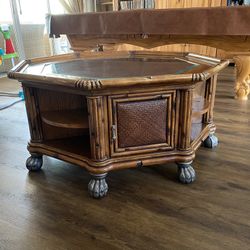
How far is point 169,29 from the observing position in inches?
79.3

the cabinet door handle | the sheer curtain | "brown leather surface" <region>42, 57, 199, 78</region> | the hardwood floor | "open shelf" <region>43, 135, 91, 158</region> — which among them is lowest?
the hardwood floor

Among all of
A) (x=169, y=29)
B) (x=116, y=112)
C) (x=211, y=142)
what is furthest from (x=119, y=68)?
(x=169, y=29)

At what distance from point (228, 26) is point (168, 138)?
1103mm

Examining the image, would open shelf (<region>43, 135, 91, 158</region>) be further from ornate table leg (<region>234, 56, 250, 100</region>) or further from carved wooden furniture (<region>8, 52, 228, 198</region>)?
ornate table leg (<region>234, 56, 250, 100</region>)

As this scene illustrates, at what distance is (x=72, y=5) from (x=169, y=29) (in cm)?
315

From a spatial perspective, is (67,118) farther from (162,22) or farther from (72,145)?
(162,22)

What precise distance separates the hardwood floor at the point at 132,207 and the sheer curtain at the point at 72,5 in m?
3.70

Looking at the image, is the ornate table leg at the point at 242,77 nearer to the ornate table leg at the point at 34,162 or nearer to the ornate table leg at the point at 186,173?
the ornate table leg at the point at 186,173

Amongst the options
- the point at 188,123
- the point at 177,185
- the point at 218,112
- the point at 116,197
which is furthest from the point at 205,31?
the point at 116,197

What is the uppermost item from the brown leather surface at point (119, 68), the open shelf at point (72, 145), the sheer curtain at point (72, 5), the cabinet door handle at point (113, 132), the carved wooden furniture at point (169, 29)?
the sheer curtain at point (72, 5)

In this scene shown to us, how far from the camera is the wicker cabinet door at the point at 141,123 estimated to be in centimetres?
110

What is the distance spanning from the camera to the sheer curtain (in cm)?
455

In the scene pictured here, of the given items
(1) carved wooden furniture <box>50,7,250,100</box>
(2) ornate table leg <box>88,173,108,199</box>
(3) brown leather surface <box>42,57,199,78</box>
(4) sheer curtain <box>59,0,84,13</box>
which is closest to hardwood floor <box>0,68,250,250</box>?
(2) ornate table leg <box>88,173,108,199</box>

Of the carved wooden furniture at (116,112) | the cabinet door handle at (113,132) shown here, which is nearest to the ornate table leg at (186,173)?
the carved wooden furniture at (116,112)
